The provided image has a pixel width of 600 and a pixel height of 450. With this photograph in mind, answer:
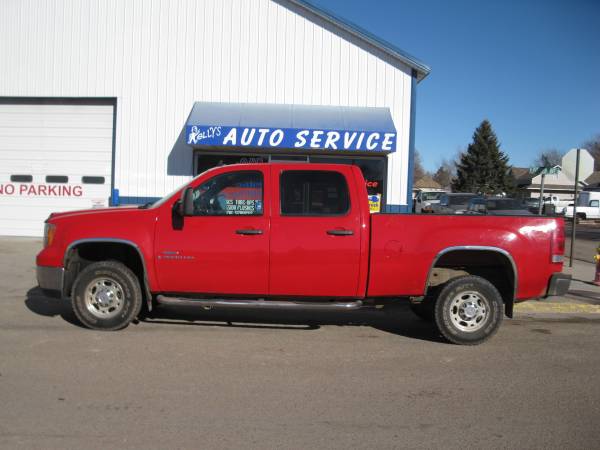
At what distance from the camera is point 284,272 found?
17.9 feet

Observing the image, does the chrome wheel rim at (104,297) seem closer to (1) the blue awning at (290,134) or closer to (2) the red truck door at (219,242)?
(2) the red truck door at (219,242)

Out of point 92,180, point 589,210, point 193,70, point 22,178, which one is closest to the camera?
point 193,70

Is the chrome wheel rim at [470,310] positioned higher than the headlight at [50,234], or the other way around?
the headlight at [50,234]

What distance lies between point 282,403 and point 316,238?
6.43ft

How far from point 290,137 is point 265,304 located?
7.26 metres

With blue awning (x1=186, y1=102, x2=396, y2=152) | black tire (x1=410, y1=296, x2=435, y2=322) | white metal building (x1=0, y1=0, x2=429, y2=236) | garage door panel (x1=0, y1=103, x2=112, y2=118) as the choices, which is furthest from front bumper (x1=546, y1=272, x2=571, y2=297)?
garage door panel (x1=0, y1=103, x2=112, y2=118)

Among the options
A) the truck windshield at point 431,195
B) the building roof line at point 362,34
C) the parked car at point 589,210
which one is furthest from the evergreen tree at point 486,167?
the building roof line at point 362,34

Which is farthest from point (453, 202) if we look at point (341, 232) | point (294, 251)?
point (294, 251)

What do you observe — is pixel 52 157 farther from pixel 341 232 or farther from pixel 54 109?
pixel 341 232

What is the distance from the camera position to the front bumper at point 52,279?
18.7 feet

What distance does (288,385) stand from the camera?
434 cm

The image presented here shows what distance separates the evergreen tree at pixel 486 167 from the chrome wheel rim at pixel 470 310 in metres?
56.6

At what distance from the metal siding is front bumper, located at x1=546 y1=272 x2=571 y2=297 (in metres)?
8.06

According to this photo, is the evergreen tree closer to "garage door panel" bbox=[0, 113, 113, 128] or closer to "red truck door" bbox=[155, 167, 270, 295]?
"garage door panel" bbox=[0, 113, 113, 128]
